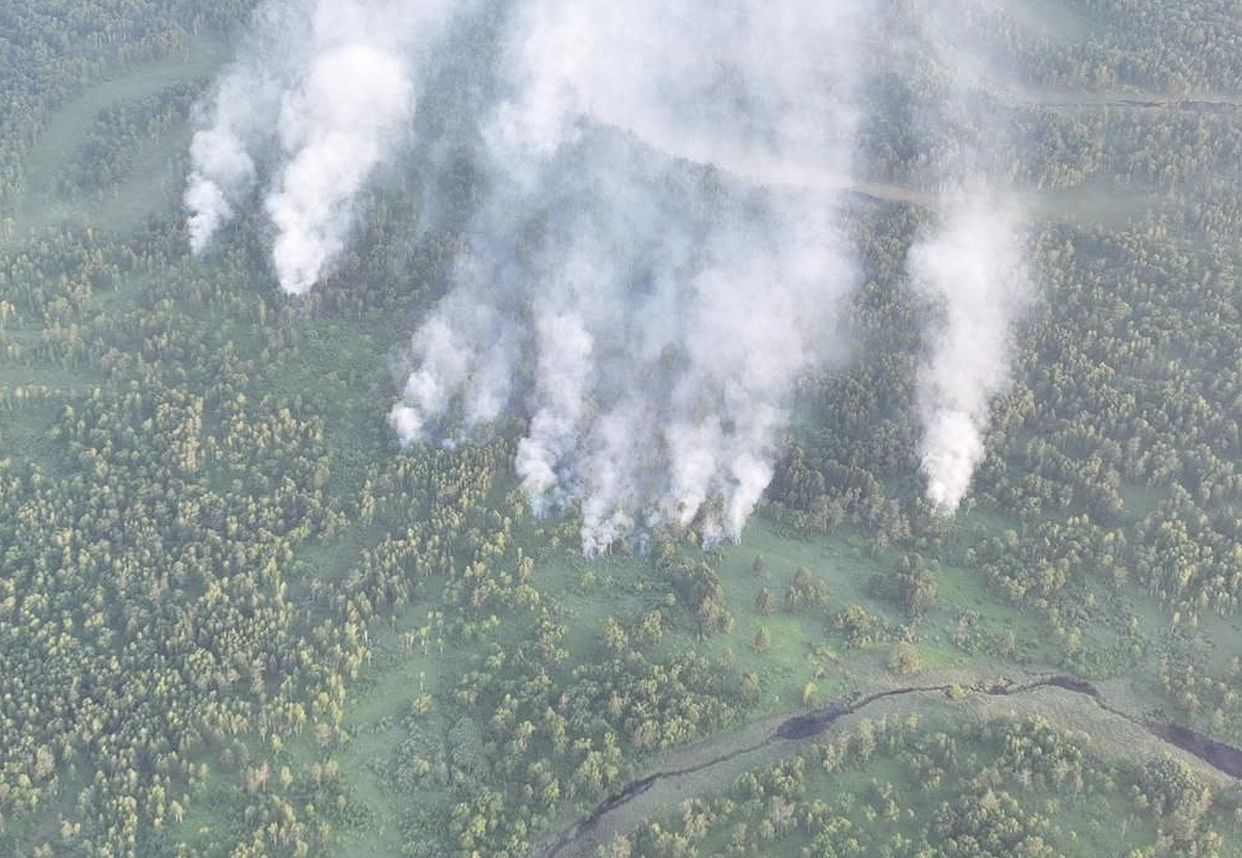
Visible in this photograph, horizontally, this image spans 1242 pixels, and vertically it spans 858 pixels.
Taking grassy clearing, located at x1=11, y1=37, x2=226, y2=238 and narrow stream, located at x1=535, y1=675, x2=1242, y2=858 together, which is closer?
narrow stream, located at x1=535, y1=675, x2=1242, y2=858

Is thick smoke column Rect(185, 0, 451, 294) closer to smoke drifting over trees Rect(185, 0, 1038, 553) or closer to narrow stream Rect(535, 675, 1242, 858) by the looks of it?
smoke drifting over trees Rect(185, 0, 1038, 553)

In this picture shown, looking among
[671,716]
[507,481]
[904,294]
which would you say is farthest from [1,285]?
[904,294]

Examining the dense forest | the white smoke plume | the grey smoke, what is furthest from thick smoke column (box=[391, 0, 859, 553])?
the grey smoke

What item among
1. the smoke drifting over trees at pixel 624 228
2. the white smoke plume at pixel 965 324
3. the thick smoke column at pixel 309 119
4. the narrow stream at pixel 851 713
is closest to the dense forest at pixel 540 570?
the narrow stream at pixel 851 713

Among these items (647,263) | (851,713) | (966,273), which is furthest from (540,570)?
(966,273)

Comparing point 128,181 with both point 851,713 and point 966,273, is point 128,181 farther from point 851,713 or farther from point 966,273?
point 851,713

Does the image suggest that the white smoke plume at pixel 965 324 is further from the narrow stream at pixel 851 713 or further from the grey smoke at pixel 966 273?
the narrow stream at pixel 851 713
